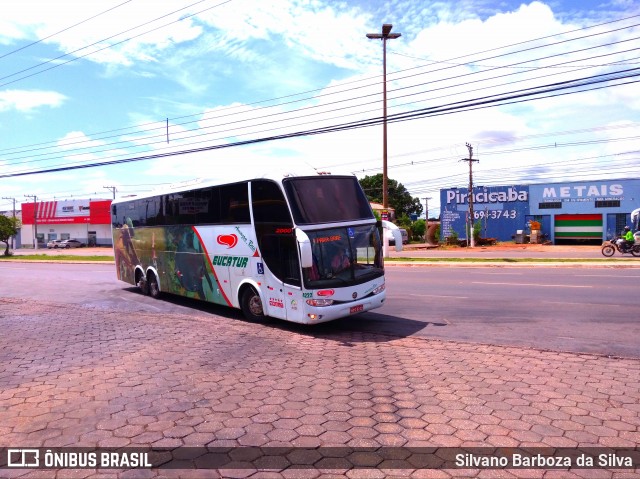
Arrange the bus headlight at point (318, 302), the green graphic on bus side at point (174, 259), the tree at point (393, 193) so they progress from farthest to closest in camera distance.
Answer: the tree at point (393, 193), the green graphic on bus side at point (174, 259), the bus headlight at point (318, 302)

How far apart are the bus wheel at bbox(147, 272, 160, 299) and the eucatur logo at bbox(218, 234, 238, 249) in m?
4.31

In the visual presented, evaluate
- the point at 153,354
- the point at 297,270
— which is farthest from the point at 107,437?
the point at 297,270

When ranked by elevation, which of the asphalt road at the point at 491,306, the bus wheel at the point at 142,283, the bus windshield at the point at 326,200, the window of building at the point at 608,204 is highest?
the window of building at the point at 608,204

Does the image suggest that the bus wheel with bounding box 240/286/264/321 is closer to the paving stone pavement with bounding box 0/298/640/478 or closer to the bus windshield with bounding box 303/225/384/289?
the paving stone pavement with bounding box 0/298/640/478

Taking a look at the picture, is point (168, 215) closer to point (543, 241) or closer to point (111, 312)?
point (111, 312)

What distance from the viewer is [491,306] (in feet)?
35.8

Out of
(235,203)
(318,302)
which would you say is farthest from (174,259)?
(318,302)

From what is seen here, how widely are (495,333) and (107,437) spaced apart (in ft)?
20.9

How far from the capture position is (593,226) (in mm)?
46031

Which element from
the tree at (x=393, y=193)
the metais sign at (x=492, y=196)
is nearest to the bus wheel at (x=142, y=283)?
the metais sign at (x=492, y=196)

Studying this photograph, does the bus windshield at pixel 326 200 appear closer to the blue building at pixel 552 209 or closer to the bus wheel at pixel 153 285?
the bus wheel at pixel 153 285

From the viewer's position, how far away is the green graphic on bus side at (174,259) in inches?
444

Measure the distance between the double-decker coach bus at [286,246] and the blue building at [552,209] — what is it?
141 feet

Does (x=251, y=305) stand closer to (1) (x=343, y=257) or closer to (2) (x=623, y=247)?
(1) (x=343, y=257)
